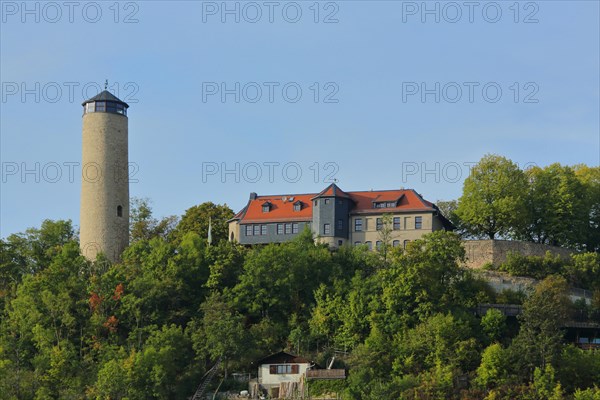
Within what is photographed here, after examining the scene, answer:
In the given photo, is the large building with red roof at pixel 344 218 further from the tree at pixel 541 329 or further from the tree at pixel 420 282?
the tree at pixel 541 329

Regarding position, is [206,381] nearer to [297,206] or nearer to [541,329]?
[541,329]

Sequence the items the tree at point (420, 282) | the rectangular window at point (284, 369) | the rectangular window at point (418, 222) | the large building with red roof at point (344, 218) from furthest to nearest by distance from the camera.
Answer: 1. the large building with red roof at point (344, 218)
2. the rectangular window at point (418, 222)
3. the tree at point (420, 282)
4. the rectangular window at point (284, 369)

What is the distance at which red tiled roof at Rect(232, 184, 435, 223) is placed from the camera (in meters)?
77.2

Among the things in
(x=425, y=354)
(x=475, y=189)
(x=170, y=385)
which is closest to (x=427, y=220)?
(x=475, y=189)

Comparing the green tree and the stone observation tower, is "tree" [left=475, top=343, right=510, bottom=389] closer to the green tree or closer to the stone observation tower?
the green tree

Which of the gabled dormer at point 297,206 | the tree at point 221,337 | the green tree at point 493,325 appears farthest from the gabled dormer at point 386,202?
the tree at point 221,337

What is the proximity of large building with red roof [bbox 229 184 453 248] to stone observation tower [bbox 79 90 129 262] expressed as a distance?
7.98 metres

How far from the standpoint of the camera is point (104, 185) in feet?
248

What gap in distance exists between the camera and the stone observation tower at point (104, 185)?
247 ft

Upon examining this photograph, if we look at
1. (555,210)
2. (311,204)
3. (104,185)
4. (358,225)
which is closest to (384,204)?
(358,225)

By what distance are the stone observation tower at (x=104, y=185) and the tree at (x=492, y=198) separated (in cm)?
2147

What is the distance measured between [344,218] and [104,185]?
14.9 meters

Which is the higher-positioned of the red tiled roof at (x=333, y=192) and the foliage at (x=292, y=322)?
the red tiled roof at (x=333, y=192)

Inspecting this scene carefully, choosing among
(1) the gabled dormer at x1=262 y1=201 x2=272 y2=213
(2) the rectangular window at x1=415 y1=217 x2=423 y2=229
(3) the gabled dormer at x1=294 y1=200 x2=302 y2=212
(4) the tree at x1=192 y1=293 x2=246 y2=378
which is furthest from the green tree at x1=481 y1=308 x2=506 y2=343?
(1) the gabled dormer at x1=262 y1=201 x2=272 y2=213
